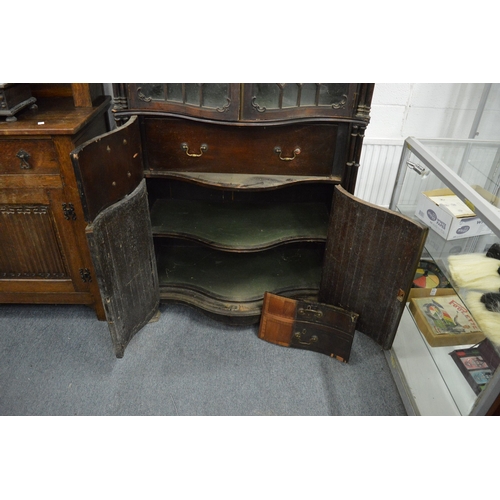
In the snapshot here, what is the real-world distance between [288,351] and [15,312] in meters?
1.36

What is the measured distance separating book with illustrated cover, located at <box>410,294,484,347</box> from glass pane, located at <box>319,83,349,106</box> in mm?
863

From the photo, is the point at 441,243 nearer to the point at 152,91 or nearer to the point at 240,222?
the point at 240,222

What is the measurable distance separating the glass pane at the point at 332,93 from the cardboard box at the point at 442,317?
829 millimetres

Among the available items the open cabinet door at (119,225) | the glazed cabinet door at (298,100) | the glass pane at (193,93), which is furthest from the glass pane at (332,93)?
the open cabinet door at (119,225)

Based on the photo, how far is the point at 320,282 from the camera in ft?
6.28

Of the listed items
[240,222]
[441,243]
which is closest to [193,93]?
[240,222]

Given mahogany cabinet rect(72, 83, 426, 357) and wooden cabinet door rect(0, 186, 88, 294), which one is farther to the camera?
wooden cabinet door rect(0, 186, 88, 294)

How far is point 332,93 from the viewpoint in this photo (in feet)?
5.16

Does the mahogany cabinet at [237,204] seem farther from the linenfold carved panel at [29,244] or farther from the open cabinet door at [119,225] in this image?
the linenfold carved panel at [29,244]

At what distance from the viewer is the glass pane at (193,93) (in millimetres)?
1574

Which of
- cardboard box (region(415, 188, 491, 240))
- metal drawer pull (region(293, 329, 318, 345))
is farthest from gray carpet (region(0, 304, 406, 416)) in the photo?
cardboard box (region(415, 188, 491, 240))

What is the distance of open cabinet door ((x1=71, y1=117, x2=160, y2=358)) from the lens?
4.53 ft

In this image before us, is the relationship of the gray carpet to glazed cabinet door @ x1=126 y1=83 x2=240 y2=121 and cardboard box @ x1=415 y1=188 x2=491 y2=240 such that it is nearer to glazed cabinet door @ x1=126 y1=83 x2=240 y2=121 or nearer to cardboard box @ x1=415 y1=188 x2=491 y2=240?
cardboard box @ x1=415 y1=188 x2=491 y2=240

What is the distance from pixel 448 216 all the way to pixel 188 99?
1.10 metres
